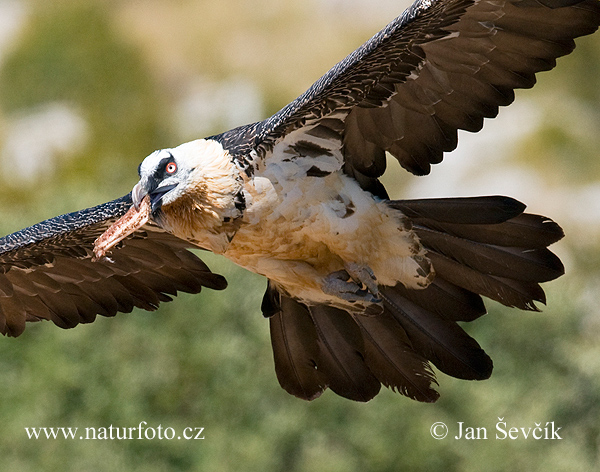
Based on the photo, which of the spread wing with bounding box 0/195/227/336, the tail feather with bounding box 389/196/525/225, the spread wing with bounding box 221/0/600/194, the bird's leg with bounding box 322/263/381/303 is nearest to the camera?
the spread wing with bounding box 221/0/600/194

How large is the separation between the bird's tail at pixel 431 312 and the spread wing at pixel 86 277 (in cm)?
84

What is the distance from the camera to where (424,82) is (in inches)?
269

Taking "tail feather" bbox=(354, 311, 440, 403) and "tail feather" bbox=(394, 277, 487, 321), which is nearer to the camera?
"tail feather" bbox=(394, 277, 487, 321)

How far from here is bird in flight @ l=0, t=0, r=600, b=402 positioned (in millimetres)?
6562

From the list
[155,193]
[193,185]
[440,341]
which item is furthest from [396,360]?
[155,193]

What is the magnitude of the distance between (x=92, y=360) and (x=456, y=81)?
18.7 metres

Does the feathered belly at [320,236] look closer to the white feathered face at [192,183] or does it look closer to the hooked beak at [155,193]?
the white feathered face at [192,183]

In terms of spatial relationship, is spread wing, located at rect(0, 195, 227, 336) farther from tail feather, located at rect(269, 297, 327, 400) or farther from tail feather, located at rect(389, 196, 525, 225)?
tail feather, located at rect(389, 196, 525, 225)

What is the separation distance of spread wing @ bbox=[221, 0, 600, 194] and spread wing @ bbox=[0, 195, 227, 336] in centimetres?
162

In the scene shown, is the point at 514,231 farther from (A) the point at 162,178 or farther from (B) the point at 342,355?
(A) the point at 162,178

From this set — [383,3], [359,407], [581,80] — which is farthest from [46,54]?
[359,407]

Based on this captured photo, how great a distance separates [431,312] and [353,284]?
63 centimetres

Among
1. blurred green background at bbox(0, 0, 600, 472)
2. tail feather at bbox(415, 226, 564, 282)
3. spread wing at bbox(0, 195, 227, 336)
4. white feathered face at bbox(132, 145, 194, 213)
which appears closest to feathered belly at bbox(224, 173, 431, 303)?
tail feather at bbox(415, 226, 564, 282)

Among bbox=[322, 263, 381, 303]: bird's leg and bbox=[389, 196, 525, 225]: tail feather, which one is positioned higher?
bbox=[389, 196, 525, 225]: tail feather
